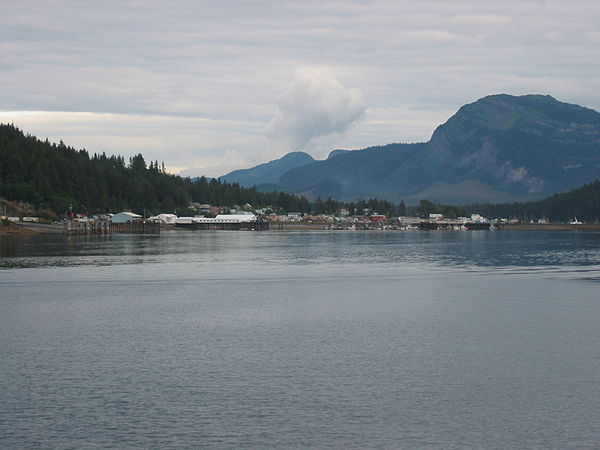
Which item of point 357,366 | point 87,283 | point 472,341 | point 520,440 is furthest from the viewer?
point 87,283

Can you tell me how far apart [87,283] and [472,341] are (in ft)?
126

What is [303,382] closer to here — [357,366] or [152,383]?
[357,366]

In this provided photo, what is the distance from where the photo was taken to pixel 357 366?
105 feet

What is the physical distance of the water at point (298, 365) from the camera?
932 inches

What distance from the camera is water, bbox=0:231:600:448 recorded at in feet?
77.7

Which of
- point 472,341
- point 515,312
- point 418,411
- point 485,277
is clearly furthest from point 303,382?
point 485,277

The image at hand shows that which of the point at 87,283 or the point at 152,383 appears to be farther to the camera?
the point at 87,283

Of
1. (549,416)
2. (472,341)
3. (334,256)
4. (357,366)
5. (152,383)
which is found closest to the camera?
(549,416)


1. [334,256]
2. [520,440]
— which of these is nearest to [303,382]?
[520,440]

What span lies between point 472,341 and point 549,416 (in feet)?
43.4

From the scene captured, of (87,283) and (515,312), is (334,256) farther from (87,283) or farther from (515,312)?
(515,312)

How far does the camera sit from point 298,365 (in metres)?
32.1

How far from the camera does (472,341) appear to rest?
3844 cm

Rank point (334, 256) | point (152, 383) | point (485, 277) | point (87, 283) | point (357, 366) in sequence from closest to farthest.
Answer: point (152, 383)
point (357, 366)
point (87, 283)
point (485, 277)
point (334, 256)
